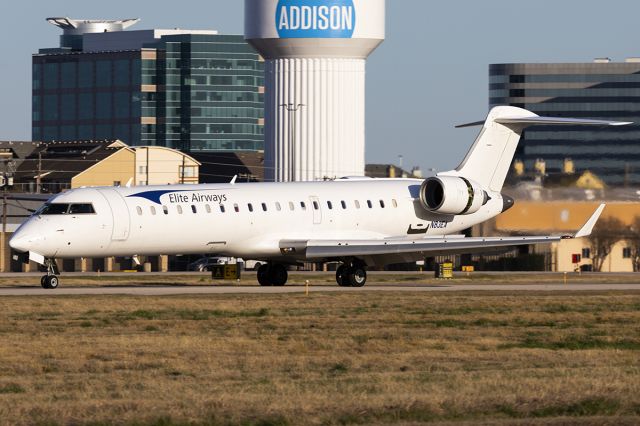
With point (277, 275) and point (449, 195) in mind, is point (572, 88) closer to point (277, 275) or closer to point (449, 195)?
point (449, 195)

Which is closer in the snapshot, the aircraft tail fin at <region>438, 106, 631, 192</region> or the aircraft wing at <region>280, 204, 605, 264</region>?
the aircraft wing at <region>280, 204, 605, 264</region>

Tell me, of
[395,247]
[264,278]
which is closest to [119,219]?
[264,278]

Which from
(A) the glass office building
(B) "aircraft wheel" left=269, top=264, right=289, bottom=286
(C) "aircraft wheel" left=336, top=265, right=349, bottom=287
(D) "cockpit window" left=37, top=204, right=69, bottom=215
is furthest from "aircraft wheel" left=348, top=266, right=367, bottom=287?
(A) the glass office building

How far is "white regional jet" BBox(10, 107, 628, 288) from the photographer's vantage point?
4288cm

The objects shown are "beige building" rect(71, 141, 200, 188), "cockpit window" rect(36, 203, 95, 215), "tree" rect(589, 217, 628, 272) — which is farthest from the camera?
"beige building" rect(71, 141, 200, 188)

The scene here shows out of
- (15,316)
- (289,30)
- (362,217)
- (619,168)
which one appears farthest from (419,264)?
(15,316)

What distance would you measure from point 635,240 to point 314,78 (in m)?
35.0

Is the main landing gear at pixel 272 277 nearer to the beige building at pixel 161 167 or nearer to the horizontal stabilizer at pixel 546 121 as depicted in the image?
the horizontal stabilizer at pixel 546 121

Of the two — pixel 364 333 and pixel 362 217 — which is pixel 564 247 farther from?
pixel 364 333

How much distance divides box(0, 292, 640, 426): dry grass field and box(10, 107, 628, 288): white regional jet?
4.95 metres

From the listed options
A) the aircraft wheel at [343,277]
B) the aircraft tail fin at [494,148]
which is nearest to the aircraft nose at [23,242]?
the aircraft wheel at [343,277]

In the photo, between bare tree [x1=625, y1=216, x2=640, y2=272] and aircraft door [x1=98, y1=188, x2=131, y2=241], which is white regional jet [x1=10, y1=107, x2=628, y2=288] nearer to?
aircraft door [x1=98, y1=188, x2=131, y2=241]

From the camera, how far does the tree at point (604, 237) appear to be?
7631 cm

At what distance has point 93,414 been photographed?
18.1 m
